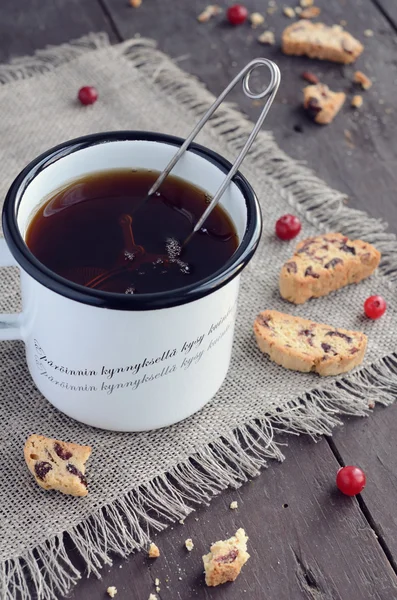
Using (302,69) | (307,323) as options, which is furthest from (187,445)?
(302,69)

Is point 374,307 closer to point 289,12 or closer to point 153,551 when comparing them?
point 153,551

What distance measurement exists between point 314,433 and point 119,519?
0.33m

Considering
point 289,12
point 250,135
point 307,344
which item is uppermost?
point 250,135

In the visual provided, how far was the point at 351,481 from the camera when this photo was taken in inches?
47.5

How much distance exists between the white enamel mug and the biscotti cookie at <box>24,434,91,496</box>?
0.06 meters

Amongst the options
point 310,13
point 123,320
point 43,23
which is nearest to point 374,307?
point 123,320

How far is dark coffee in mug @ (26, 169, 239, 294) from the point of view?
111 cm

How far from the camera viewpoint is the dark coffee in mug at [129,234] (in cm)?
111

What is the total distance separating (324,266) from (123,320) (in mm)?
532

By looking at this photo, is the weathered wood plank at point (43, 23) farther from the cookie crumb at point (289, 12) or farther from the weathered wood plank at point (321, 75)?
the cookie crumb at point (289, 12)

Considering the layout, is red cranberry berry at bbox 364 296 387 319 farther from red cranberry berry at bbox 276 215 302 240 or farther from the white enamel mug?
the white enamel mug

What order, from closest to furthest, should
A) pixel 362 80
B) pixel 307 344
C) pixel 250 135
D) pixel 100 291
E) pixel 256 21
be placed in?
pixel 100 291, pixel 250 135, pixel 307 344, pixel 362 80, pixel 256 21

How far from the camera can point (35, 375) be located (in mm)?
1245

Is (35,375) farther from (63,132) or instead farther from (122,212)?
(63,132)
